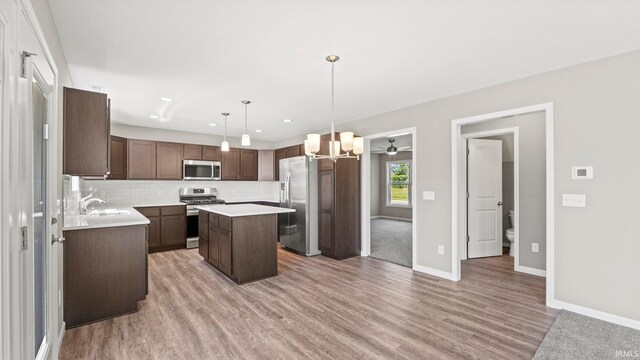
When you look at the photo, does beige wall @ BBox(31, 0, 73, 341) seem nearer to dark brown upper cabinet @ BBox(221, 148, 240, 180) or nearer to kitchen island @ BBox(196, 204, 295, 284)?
kitchen island @ BBox(196, 204, 295, 284)

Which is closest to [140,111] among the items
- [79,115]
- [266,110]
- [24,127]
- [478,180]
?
[266,110]

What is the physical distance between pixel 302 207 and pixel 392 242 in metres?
2.26

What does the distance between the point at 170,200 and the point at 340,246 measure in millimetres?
3853

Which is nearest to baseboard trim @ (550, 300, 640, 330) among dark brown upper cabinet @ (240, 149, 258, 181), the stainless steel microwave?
dark brown upper cabinet @ (240, 149, 258, 181)

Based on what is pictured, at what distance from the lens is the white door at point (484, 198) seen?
4.82 m

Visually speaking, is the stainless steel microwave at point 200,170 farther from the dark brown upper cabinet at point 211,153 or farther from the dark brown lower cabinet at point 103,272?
the dark brown lower cabinet at point 103,272

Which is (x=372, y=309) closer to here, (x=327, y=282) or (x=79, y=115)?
(x=327, y=282)

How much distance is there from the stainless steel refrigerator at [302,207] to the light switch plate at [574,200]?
11.2ft

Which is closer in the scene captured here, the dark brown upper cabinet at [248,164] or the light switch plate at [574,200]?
the light switch plate at [574,200]

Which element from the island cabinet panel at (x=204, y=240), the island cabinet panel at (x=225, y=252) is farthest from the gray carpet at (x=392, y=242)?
the island cabinet panel at (x=204, y=240)

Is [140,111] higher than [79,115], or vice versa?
[140,111]

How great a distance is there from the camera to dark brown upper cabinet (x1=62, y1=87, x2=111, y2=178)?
235 cm

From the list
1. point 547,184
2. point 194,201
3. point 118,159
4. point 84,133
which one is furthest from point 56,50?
point 547,184

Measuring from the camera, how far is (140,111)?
181 inches
